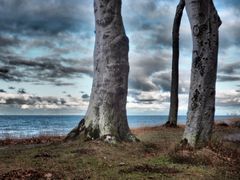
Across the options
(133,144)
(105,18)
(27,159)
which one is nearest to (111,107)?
(133,144)

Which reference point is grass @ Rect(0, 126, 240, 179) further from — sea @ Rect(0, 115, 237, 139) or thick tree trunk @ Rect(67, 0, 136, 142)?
sea @ Rect(0, 115, 237, 139)

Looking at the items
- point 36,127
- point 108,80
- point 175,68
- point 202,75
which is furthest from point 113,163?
point 36,127

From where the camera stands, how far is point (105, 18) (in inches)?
606

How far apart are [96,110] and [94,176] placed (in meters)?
6.03

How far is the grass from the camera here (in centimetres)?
920

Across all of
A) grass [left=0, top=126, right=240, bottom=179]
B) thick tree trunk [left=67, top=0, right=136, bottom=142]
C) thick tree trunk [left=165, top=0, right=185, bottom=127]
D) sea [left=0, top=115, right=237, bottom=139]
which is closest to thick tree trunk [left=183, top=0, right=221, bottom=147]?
grass [left=0, top=126, right=240, bottom=179]

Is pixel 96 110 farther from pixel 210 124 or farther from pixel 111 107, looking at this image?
pixel 210 124

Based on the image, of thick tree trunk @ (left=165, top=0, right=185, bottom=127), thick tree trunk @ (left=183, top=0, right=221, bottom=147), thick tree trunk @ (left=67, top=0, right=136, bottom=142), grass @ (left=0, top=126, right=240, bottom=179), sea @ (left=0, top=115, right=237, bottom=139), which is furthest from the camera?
sea @ (left=0, top=115, right=237, bottom=139)

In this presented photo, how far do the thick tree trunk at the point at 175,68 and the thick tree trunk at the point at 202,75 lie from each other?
12.1 metres

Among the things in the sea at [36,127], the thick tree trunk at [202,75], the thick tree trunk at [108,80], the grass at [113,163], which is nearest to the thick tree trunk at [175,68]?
the sea at [36,127]

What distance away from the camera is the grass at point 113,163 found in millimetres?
9195

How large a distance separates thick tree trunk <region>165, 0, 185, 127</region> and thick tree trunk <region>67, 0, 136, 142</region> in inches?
386

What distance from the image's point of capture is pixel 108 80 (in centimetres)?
1492

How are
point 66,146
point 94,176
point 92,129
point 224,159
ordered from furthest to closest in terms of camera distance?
point 92,129
point 66,146
point 224,159
point 94,176
